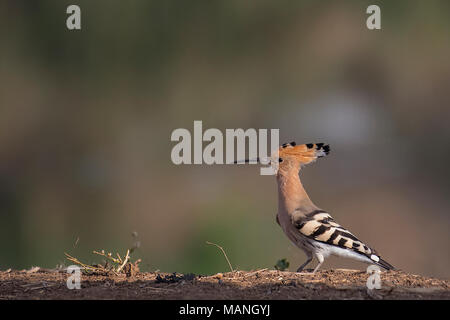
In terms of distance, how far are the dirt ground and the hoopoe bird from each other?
31 centimetres

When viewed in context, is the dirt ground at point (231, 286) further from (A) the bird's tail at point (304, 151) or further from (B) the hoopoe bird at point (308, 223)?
(A) the bird's tail at point (304, 151)

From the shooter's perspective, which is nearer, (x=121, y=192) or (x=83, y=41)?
(x=121, y=192)

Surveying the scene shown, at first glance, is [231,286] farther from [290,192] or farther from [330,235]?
[290,192]

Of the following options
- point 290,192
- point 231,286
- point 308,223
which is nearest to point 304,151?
point 290,192

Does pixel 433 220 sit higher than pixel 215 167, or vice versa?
pixel 215 167

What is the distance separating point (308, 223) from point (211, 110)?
14.3ft

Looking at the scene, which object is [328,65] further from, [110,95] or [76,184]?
[76,184]

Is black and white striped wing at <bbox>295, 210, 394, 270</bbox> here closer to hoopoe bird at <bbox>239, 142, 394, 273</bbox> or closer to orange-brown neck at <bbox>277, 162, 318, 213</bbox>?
hoopoe bird at <bbox>239, 142, 394, 273</bbox>

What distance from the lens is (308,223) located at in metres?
3.01

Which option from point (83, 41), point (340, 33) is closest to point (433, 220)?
point (340, 33)

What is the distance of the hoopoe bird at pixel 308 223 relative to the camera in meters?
2.97

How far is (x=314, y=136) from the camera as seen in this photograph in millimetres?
7148

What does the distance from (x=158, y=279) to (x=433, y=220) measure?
4.93 m
